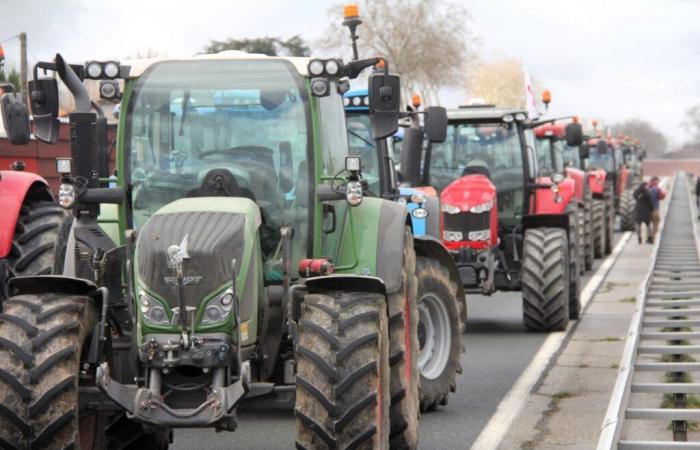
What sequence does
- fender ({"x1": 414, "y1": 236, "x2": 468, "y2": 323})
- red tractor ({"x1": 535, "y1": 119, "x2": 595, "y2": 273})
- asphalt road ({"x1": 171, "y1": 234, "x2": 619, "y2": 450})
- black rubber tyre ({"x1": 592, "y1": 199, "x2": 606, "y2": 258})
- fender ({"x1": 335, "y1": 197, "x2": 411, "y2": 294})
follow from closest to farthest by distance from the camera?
1. fender ({"x1": 335, "y1": 197, "x2": 411, "y2": 294})
2. asphalt road ({"x1": 171, "y1": 234, "x2": 619, "y2": 450})
3. fender ({"x1": 414, "y1": 236, "x2": 468, "y2": 323})
4. red tractor ({"x1": 535, "y1": 119, "x2": 595, "y2": 273})
5. black rubber tyre ({"x1": 592, "y1": 199, "x2": 606, "y2": 258})

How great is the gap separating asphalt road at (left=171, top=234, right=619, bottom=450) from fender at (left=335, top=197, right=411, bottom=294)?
1147 mm

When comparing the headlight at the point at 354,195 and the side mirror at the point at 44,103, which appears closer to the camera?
the headlight at the point at 354,195

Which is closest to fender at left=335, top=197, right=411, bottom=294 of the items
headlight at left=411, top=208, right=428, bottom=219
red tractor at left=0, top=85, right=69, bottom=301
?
red tractor at left=0, top=85, right=69, bottom=301

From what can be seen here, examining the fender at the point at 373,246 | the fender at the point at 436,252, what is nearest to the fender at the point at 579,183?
the fender at the point at 436,252

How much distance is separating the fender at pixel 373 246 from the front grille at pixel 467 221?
27.0 feet

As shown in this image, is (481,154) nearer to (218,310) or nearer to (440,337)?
(440,337)

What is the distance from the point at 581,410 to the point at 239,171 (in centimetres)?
426

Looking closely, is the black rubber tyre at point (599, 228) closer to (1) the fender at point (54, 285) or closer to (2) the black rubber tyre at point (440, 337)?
(2) the black rubber tyre at point (440, 337)

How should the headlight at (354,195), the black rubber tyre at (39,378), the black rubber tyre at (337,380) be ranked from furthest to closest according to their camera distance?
the headlight at (354,195) → the black rubber tyre at (337,380) → the black rubber tyre at (39,378)

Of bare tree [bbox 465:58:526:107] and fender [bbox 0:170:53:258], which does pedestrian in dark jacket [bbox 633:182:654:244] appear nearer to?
fender [bbox 0:170:53:258]

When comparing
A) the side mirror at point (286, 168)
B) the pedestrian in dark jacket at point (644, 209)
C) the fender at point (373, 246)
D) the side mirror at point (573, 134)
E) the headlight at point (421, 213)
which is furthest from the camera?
the pedestrian in dark jacket at point (644, 209)

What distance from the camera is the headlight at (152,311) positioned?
24.8 ft

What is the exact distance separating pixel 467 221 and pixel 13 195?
7488mm

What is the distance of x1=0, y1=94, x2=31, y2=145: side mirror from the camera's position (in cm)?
949
